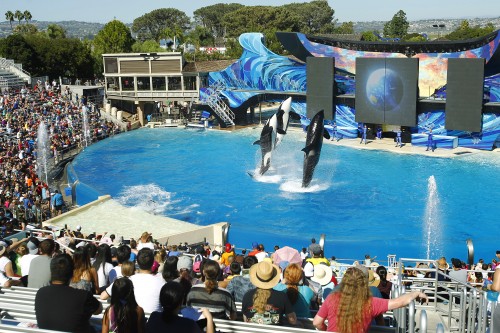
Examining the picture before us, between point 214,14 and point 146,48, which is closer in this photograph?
point 146,48

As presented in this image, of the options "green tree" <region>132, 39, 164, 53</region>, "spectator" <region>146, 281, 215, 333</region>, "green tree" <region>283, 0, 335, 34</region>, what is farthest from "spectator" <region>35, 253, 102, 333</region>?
"green tree" <region>283, 0, 335, 34</region>

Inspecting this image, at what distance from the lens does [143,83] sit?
44812 millimetres

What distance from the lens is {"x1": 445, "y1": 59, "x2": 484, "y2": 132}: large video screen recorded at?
29844 mm

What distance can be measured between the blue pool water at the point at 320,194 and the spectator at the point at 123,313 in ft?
43.8

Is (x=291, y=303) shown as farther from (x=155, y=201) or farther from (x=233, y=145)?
(x=233, y=145)

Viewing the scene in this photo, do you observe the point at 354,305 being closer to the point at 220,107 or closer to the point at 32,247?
the point at 32,247

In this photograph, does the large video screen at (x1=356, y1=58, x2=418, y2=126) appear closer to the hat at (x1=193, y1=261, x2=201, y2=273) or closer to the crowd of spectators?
the crowd of spectators

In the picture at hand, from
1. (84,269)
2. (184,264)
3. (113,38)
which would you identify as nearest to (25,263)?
(84,269)

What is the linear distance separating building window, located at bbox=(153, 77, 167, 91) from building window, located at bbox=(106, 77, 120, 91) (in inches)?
124

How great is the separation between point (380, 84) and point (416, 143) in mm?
3930

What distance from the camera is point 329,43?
37281mm

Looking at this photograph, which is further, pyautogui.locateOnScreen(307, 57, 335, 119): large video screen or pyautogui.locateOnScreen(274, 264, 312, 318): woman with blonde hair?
pyautogui.locateOnScreen(307, 57, 335, 119): large video screen

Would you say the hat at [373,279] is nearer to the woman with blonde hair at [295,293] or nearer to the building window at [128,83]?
the woman with blonde hair at [295,293]

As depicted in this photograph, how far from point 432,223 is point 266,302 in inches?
668
